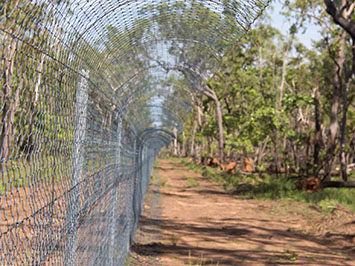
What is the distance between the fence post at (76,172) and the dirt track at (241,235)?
5.55 metres

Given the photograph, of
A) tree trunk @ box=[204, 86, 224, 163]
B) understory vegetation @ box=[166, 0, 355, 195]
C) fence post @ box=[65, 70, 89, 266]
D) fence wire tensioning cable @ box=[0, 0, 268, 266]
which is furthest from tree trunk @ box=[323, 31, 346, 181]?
fence post @ box=[65, 70, 89, 266]

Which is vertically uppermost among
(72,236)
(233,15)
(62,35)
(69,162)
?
(233,15)

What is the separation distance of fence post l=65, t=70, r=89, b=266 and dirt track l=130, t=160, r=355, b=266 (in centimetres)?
555

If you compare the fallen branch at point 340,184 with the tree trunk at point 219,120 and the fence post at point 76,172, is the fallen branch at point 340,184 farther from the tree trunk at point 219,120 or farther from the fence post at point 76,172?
the tree trunk at point 219,120

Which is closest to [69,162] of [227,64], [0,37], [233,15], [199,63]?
[0,37]

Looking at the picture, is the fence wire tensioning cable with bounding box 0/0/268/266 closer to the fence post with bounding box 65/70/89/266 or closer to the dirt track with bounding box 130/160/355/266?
the fence post with bounding box 65/70/89/266

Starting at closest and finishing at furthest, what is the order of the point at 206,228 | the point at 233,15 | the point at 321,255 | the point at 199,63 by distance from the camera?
the point at 233,15 → the point at 199,63 → the point at 321,255 → the point at 206,228

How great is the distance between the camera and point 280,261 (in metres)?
9.74

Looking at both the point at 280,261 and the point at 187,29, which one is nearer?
the point at 187,29

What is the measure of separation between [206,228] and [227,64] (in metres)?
23.6

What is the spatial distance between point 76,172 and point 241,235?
9642 mm

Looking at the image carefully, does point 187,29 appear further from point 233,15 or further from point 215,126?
point 215,126

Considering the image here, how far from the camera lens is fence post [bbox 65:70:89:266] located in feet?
11.1

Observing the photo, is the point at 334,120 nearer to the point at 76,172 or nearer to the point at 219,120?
the point at 219,120
